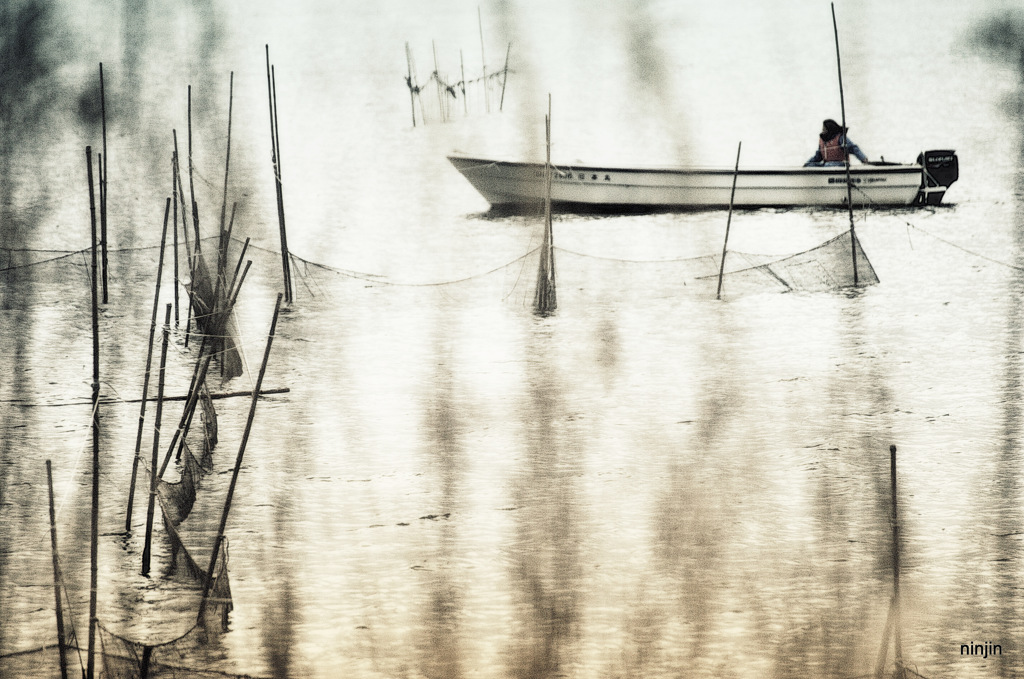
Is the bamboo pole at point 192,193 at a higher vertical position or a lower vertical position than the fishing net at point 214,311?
higher

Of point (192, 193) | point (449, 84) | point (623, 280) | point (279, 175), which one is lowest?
point (623, 280)

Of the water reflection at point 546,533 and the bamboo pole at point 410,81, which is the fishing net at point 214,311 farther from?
the bamboo pole at point 410,81

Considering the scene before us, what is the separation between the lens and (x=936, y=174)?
14.8 feet

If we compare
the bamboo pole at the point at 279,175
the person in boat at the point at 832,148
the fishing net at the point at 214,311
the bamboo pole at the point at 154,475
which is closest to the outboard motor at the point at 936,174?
the person in boat at the point at 832,148

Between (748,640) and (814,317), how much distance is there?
2016mm

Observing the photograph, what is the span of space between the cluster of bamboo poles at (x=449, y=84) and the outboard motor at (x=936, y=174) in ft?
5.98

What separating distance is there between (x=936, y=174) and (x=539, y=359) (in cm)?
210

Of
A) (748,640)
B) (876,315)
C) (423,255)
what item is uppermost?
(423,255)

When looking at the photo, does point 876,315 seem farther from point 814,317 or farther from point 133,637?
point 133,637

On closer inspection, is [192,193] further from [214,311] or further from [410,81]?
[410,81]

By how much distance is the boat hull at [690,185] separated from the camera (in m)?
4.46

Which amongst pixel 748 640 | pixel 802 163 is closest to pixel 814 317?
pixel 802 163

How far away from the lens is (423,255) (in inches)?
171

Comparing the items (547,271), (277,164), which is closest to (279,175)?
(277,164)
